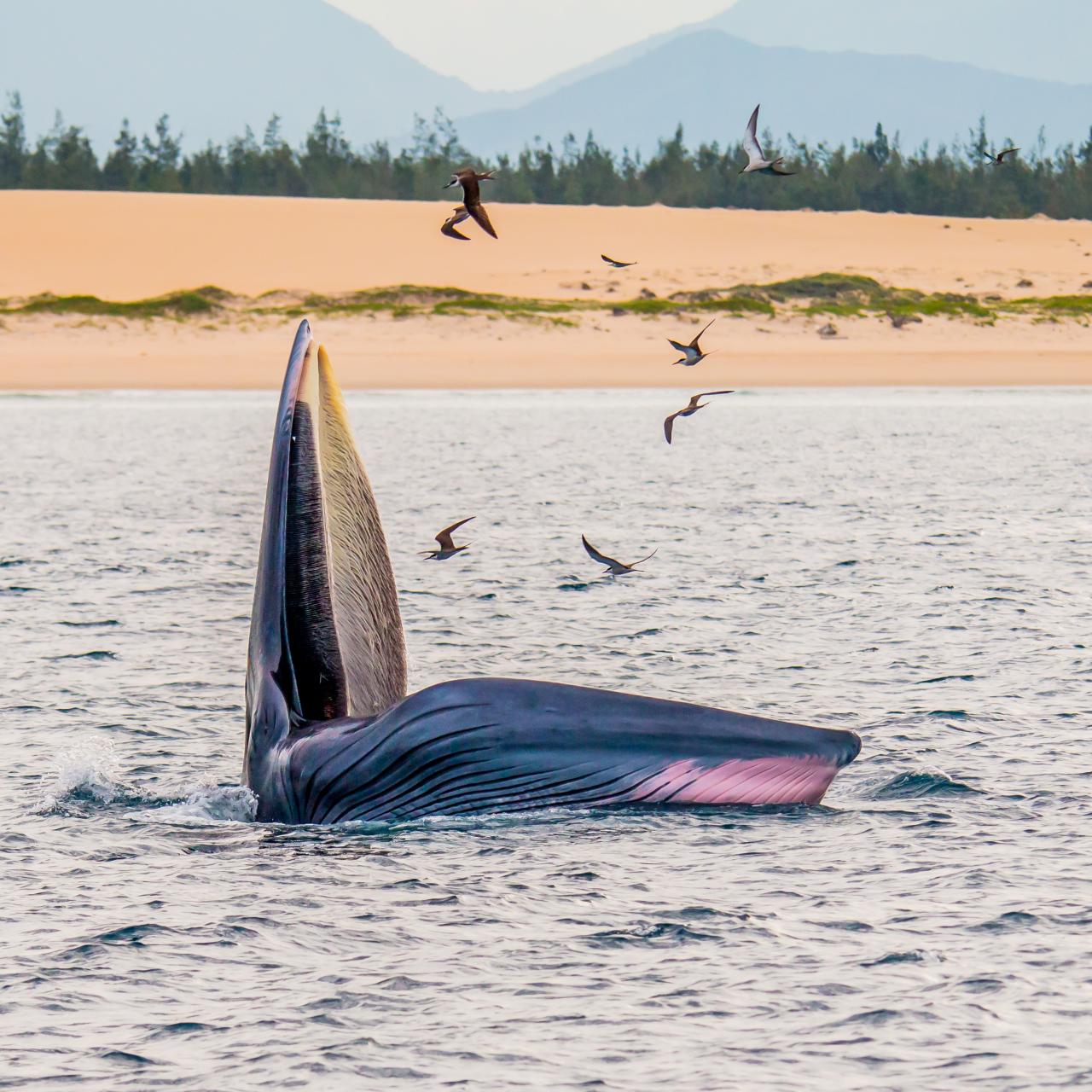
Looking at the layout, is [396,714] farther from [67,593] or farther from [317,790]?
[67,593]

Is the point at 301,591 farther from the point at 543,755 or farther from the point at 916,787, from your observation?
the point at 916,787

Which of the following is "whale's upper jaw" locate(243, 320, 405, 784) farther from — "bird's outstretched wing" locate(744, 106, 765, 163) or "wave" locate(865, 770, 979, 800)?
"bird's outstretched wing" locate(744, 106, 765, 163)

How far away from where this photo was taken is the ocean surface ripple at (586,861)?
5738 millimetres

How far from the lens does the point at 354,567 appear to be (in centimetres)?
729

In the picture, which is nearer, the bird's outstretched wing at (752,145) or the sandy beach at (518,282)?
the bird's outstretched wing at (752,145)

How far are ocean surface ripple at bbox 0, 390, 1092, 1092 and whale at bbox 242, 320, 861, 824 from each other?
50cm

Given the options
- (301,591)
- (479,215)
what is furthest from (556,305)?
(301,591)

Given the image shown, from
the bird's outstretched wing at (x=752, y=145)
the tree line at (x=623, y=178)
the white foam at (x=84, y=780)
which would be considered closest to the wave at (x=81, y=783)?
the white foam at (x=84, y=780)

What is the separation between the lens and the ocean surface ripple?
18.8 feet

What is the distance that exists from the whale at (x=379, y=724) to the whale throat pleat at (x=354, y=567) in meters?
0.01

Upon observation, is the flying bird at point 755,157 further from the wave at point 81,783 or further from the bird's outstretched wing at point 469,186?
the wave at point 81,783

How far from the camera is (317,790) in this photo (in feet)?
22.7

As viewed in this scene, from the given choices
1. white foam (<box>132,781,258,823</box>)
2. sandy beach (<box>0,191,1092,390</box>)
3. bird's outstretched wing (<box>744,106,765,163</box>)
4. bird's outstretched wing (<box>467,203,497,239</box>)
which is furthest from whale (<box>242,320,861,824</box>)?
sandy beach (<box>0,191,1092,390</box>)

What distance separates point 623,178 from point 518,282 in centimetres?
3545
